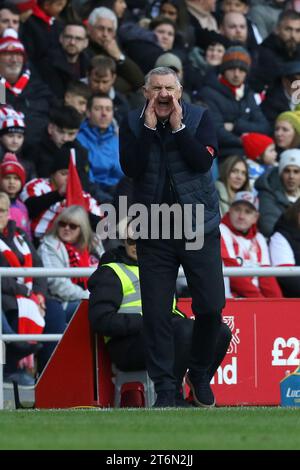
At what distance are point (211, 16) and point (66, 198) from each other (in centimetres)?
Answer: 563

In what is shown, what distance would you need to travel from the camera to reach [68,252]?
14.3m

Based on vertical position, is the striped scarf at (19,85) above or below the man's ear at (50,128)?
above

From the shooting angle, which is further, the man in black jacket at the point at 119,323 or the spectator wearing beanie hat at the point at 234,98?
the spectator wearing beanie hat at the point at 234,98

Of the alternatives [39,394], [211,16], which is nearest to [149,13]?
[211,16]

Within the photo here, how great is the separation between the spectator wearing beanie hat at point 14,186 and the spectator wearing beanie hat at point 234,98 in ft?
11.1

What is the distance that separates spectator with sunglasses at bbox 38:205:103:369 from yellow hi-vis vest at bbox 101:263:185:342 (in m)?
2.71

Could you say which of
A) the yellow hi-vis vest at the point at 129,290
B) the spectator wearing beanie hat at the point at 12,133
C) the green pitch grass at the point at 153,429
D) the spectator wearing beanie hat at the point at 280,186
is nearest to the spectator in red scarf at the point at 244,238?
the spectator wearing beanie hat at the point at 280,186

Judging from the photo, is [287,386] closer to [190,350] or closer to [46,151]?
[190,350]

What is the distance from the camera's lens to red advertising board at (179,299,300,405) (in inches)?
484

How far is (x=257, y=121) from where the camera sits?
18.1 metres

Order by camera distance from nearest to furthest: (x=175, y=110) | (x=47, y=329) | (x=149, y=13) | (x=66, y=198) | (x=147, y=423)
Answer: (x=147, y=423) < (x=175, y=110) < (x=47, y=329) < (x=66, y=198) < (x=149, y=13)

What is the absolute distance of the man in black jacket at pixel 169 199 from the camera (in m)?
9.95

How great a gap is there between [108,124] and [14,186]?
2015 millimetres

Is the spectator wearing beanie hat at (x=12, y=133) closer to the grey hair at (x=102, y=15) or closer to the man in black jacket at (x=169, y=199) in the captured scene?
the grey hair at (x=102, y=15)
